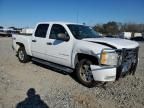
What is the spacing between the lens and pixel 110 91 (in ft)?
20.3

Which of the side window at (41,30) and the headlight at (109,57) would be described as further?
the side window at (41,30)

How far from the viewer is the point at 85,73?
6695 millimetres

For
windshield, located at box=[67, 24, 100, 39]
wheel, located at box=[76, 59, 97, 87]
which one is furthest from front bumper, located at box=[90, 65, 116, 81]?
windshield, located at box=[67, 24, 100, 39]

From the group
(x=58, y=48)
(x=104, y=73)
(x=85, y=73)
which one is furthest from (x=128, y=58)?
(x=58, y=48)

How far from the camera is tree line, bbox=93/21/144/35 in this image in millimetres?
73688

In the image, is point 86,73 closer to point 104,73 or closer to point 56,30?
point 104,73

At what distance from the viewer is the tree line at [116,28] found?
242 feet

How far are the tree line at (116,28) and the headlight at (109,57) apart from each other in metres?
64.0

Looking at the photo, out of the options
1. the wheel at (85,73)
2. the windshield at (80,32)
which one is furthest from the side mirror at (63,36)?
the wheel at (85,73)

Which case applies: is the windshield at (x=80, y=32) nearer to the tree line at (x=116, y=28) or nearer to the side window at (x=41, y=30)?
the side window at (x=41, y=30)

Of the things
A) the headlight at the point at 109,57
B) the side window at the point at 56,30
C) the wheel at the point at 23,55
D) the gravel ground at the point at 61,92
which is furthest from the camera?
the wheel at the point at 23,55

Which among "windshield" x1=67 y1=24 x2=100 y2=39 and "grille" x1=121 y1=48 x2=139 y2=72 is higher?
"windshield" x1=67 y1=24 x2=100 y2=39

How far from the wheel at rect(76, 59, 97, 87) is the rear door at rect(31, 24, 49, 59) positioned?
2.04 meters

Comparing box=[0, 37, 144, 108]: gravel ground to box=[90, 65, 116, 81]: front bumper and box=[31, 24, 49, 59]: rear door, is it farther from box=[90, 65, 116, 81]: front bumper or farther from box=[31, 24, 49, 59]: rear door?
box=[31, 24, 49, 59]: rear door
